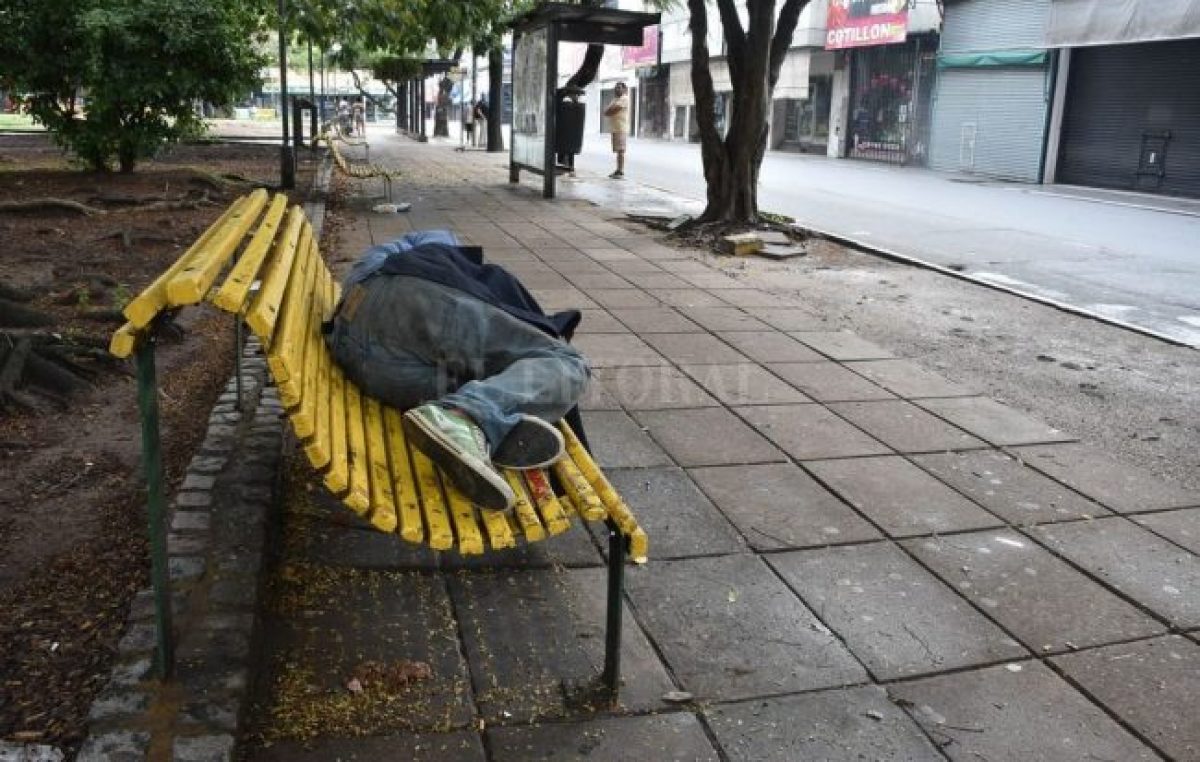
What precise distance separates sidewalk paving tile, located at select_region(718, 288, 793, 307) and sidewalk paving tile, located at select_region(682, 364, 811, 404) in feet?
6.52

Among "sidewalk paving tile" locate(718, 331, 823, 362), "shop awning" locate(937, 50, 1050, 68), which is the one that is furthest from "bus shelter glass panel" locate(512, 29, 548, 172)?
"shop awning" locate(937, 50, 1050, 68)

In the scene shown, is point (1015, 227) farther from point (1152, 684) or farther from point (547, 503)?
point (547, 503)

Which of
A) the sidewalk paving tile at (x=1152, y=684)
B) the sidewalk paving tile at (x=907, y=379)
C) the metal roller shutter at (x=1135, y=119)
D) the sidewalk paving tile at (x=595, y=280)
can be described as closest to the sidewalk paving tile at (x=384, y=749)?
the sidewalk paving tile at (x=1152, y=684)

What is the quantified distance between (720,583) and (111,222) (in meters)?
9.29

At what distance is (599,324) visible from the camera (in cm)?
691

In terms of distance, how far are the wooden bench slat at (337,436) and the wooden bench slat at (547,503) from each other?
0.50 metres

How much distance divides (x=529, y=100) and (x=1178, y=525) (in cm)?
1349

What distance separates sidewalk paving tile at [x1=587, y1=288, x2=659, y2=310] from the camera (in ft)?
25.0

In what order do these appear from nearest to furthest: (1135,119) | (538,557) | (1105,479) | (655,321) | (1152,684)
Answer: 1. (1152,684)
2. (538,557)
3. (1105,479)
4. (655,321)
5. (1135,119)

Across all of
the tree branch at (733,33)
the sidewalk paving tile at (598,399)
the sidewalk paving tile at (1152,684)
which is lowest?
the sidewalk paving tile at (1152,684)

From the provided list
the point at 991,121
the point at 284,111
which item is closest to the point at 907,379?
the point at 284,111

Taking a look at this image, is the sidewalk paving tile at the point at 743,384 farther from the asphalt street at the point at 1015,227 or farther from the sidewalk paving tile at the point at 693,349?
the asphalt street at the point at 1015,227

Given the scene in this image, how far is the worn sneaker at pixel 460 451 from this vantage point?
2.60 m

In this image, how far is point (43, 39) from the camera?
1320 centimetres
